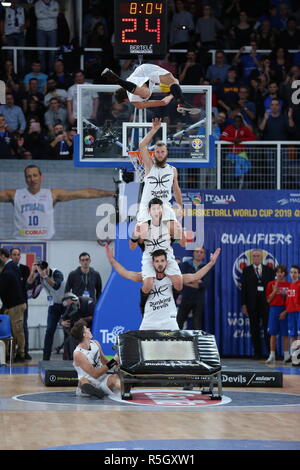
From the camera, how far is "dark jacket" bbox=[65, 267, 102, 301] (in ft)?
61.6

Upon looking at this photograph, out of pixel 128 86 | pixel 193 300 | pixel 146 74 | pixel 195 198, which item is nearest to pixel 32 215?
pixel 195 198

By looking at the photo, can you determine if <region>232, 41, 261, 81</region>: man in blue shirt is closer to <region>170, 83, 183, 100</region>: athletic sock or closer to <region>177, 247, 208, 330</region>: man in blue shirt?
<region>177, 247, 208, 330</region>: man in blue shirt

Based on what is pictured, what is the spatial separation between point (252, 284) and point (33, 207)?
4.88 meters

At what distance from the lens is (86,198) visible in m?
20.9

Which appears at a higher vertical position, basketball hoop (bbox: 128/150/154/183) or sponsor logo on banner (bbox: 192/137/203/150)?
sponsor logo on banner (bbox: 192/137/203/150)

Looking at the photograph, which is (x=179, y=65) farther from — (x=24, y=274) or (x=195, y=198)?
(x=24, y=274)

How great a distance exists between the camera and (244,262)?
67.7 ft

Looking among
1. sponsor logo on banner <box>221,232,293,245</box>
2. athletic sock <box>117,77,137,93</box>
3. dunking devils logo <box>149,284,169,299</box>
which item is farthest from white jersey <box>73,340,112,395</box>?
sponsor logo on banner <box>221,232,293,245</box>

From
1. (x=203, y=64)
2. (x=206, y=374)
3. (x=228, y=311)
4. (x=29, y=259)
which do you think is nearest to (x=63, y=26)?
(x=203, y=64)

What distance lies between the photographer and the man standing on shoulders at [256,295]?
19953 mm

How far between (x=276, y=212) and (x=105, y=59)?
17.9ft

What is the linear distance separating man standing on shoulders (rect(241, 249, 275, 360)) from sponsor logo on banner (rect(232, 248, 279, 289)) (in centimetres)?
43

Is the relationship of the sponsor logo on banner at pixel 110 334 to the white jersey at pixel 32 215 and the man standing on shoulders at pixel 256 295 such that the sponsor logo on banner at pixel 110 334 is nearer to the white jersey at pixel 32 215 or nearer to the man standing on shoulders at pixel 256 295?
the man standing on shoulders at pixel 256 295

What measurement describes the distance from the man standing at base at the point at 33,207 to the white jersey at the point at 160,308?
693cm
